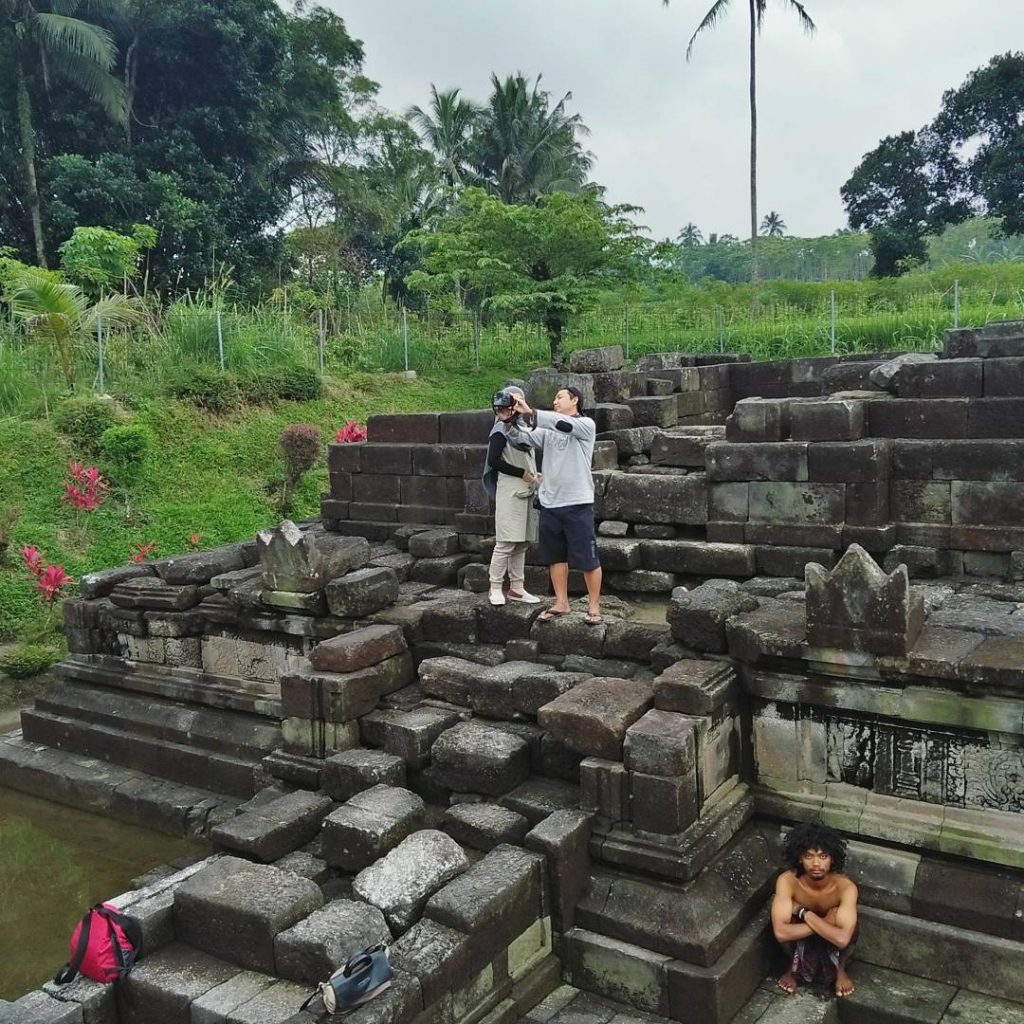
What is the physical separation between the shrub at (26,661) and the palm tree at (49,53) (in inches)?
587

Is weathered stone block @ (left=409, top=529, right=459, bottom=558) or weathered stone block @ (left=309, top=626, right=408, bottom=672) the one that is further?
weathered stone block @ (left=409, top=529, right=459, bottom=558)

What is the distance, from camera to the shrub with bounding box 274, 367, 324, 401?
15.9 m

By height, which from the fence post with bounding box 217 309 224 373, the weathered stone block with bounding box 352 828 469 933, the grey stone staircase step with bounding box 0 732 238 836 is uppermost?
the fence post with bounding box 217 309 224 373

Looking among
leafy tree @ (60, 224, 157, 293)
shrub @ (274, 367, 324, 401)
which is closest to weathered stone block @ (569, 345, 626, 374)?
shrub @ (274, 367, 324, 401)

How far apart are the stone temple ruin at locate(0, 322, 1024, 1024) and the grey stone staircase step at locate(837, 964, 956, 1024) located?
0.05ft

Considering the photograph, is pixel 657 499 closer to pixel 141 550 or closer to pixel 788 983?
pixel 788 983

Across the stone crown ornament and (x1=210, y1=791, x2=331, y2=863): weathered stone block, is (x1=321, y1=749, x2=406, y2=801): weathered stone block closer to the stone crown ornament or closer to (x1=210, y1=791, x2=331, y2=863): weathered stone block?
(x1=210, y1=791, x2=331, y2=863): weathered stone block

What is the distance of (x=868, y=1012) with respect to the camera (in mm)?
3828

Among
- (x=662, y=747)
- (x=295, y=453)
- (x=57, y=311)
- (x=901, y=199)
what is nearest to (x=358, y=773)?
(x=662, y=747)

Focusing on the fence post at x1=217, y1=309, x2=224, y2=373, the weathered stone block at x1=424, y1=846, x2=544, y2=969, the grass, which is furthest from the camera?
the fence post at x1=217, y1=309, x2=224, y2=373

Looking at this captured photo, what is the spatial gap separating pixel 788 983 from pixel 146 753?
500 centimetres

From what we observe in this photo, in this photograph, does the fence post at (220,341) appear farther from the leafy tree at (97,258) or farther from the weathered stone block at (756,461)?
the weathered stone block at (756,461)

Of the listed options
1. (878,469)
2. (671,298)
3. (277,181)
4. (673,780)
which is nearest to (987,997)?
(673,780)

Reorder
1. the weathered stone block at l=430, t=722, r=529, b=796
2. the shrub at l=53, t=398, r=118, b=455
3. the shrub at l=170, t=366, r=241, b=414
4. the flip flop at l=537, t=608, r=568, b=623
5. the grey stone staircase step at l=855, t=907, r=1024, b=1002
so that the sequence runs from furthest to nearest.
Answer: the shrub at l=170, t=366, r=241, b=414 → the shrub at l=53, t=398, r=118, b=455 → the flip flop at l=537, t=608, r=568, b=623 → the weathered stone block at l=430, t=722, r=529, b=796 → the grey stone staircase step at l=855, t=907, r=1024, b=1002
